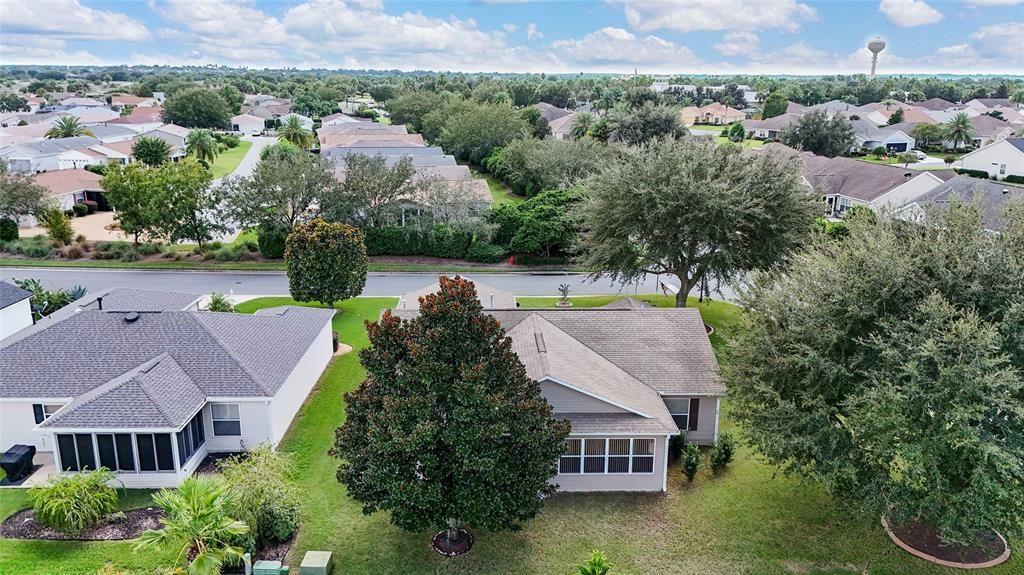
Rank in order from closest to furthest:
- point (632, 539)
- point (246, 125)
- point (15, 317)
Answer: point (632, 539)
point (15, 317)
point (246, 125)

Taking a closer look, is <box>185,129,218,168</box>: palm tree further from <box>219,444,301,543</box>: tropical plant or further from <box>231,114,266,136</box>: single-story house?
<box>219,444,301,543</box>: tropical plant

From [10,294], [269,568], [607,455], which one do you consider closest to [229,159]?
[10,294]

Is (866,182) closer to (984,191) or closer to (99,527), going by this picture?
(984,191)

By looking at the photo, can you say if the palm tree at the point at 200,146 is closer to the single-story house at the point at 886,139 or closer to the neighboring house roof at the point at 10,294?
the neighboring house roof at the point at 10,294

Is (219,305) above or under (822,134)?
under

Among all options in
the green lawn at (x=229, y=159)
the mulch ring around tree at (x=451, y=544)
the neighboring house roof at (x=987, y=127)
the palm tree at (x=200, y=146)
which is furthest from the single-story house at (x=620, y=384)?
the neighboring house roof at (x=987, y=127)

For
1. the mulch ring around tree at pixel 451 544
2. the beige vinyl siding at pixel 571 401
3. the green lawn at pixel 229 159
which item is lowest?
the mulch ring around tree at pixel 451 544
